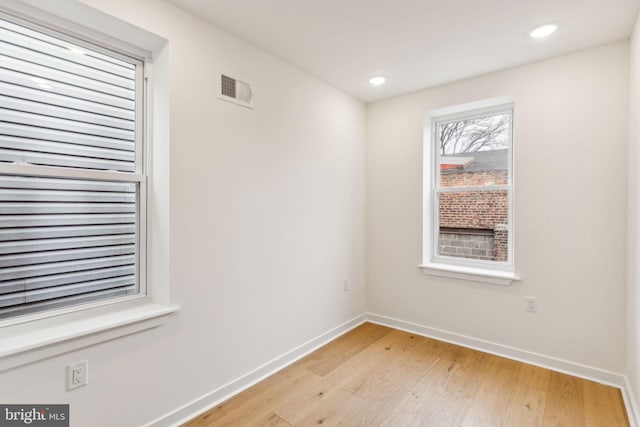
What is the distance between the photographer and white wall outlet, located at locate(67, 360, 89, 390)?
152 centimetres

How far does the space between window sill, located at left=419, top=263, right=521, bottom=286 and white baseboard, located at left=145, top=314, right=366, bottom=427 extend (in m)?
1.10

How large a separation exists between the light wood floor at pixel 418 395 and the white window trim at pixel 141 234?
30.6 inches

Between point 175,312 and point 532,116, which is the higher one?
point 532,116

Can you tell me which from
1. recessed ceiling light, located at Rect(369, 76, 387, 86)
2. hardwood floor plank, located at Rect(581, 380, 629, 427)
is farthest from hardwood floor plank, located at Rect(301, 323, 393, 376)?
recessed ceiling light, located at Rect(369, 76, 387, 86)

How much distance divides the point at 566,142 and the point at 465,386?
1.99 meters

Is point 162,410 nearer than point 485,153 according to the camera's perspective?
Yes

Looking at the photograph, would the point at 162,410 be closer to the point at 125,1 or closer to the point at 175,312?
the point at 175,312

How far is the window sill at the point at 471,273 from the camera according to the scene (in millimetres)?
2749

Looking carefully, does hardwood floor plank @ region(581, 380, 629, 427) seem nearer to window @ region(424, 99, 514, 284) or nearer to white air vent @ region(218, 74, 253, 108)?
window @ region(424, 99, 514, 284)

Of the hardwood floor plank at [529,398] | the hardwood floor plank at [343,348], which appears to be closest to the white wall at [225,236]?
the hardwood floor plank at [343,348]

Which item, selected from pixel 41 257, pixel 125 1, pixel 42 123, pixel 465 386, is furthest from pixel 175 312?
pixel 465 386

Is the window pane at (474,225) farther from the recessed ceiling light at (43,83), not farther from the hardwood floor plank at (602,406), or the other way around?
the recessed ceiling light at (43,83)

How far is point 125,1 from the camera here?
1682 mm

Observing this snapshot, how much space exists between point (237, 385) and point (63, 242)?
4.65ft
